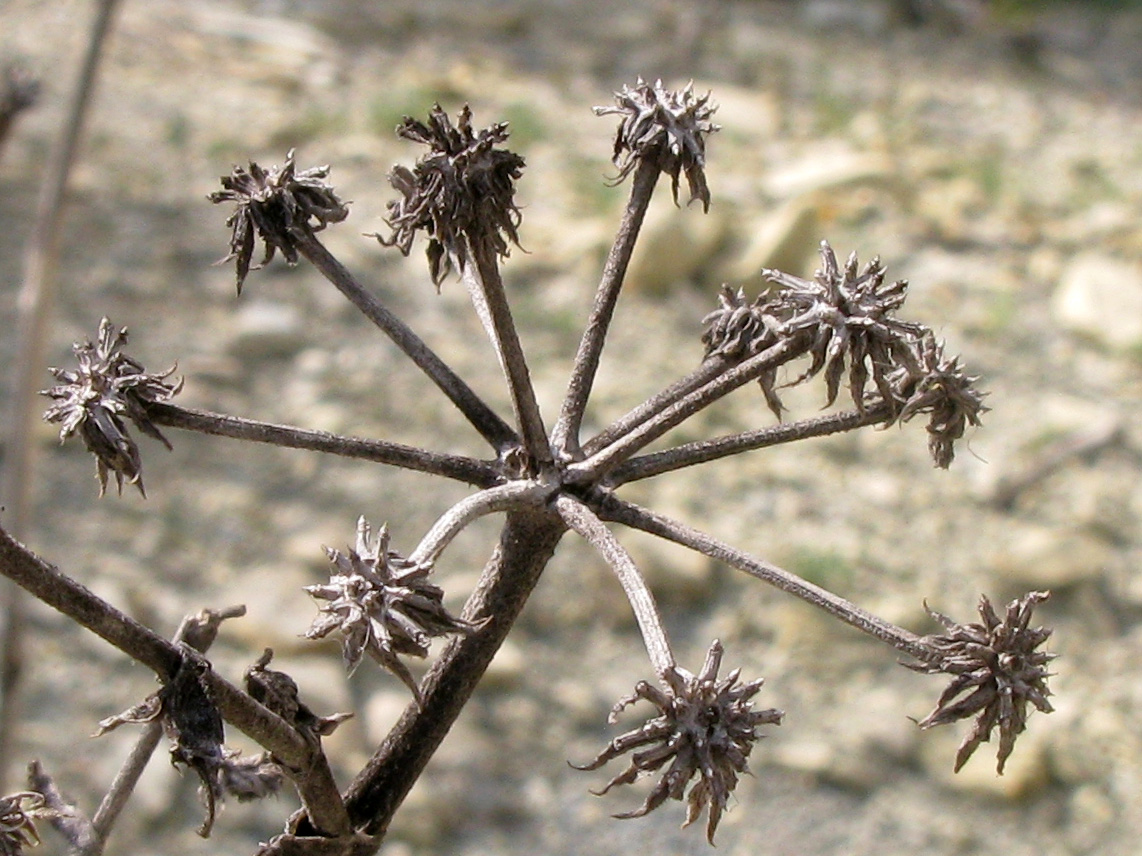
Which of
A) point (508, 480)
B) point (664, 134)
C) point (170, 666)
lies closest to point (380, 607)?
point (170, 666)

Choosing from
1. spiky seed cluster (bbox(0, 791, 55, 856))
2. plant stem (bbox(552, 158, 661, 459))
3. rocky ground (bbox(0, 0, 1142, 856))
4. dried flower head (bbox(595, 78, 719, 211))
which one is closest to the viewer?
spiky seed cluster (bbox(0, 791, 55, 856))

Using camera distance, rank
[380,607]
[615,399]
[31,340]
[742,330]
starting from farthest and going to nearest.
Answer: [615,399] < [31,340] < [742,330] < [380,607]

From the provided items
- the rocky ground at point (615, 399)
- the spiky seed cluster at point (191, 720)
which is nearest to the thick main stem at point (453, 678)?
the spiky seed cluster at point (191, 720)

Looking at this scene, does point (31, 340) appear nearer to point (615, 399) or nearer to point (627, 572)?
point (627, 572)

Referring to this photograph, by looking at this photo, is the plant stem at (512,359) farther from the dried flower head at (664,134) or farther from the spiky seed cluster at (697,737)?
the spiky seed cluster at (697,737)

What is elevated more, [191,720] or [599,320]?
[599,320]

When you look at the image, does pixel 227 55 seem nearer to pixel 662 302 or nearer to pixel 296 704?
pixel 662 302

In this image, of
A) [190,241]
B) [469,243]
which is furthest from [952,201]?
[469,243]

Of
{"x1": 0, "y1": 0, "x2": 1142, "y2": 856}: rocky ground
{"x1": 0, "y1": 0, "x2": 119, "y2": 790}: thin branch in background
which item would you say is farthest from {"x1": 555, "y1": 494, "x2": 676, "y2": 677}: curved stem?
{"x1": 0, "y1": 0, "x2": 1142, "y2": 856}: rocky ground

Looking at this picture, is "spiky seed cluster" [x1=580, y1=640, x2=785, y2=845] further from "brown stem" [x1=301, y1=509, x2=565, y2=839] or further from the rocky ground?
the rocky ground
